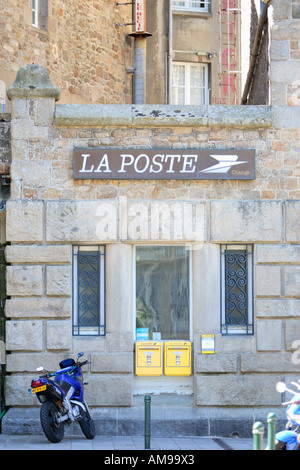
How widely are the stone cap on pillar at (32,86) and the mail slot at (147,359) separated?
3.69 meters

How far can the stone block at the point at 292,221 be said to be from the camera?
13.1 m

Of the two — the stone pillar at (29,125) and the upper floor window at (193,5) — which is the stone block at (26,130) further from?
the upper floor window at (193,5)

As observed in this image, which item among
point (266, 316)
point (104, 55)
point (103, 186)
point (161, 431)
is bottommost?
point (161, 431)

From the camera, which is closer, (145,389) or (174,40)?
(145,389)

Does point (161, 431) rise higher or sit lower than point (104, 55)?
lower

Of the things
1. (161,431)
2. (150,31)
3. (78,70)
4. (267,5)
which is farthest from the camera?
(150,31)

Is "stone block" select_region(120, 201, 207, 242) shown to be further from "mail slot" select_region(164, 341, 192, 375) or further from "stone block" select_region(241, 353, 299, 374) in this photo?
"stone block" select_region(241, 353, 299, 374)

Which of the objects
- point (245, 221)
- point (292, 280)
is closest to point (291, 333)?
point (292, 280)

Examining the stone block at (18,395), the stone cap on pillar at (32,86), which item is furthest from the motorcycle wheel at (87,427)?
the stone cap on pillar at (32,86)

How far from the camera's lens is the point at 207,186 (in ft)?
42.9

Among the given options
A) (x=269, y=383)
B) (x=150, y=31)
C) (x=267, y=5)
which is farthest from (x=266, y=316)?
(x=150, y=31)

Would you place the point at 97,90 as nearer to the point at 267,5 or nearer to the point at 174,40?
the point at 174,40

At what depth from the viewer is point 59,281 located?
12867mm

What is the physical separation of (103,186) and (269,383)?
11.7 ft
